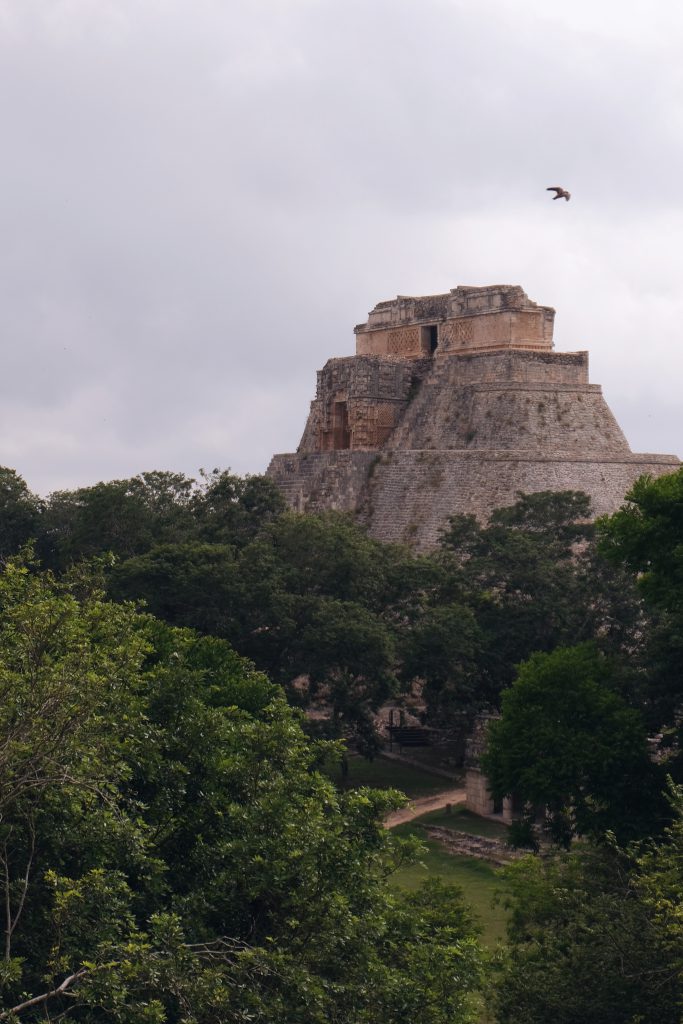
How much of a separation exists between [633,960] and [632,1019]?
0.68m

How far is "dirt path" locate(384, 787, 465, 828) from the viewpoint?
115 feet

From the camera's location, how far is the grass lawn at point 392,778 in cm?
3731

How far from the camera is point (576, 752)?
26672 millimetres

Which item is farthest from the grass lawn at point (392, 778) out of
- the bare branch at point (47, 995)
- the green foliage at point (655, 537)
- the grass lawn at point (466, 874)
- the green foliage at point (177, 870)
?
the bare branch at point (47, 995)

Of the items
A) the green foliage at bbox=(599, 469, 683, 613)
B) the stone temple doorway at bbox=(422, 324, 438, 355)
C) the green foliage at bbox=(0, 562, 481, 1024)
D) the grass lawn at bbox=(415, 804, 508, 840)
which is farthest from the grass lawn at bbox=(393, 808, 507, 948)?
the stone temple doorway at bbox=(422, 324, 438, 355)

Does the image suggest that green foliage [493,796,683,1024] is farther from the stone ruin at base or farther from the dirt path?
the stone ruin at base

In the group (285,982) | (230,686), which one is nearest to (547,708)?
(230,686)

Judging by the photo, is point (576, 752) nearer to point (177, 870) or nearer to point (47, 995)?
point (177, 870)

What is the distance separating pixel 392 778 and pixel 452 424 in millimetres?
14890

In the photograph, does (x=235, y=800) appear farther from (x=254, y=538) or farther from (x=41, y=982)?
(x=254, y=538)

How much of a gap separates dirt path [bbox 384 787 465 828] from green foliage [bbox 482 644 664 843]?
654 centimetres

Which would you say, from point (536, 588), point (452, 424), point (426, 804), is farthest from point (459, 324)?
point (426, 804)

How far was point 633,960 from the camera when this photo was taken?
19.3 m

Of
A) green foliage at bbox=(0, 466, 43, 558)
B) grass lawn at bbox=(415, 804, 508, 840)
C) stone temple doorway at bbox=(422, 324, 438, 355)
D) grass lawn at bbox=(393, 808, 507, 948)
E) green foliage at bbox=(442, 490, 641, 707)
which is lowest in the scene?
grass lawn at bbox=(393, 808, 507, 948)
